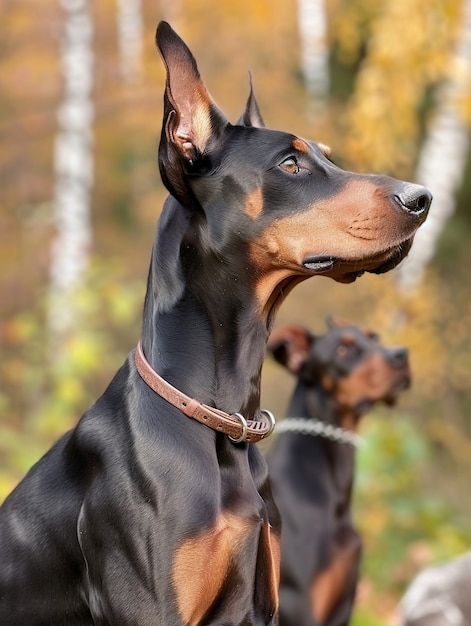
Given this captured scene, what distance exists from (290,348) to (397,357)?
2.34 ft

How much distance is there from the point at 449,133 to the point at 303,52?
28.2ft

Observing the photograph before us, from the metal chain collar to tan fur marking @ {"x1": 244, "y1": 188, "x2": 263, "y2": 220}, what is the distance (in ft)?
10.3

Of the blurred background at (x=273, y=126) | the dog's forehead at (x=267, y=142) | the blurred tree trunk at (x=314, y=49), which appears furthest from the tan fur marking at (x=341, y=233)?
the blurred tree trunk at (x=314, y=49)

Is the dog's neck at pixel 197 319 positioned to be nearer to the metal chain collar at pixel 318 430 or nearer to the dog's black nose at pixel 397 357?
the metal chain collar at pixel 318 430

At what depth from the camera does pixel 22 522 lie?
3.42m

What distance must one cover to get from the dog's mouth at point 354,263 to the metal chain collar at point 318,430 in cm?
297

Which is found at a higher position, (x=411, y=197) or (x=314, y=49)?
(x=411, y=197)

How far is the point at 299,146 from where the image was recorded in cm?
342

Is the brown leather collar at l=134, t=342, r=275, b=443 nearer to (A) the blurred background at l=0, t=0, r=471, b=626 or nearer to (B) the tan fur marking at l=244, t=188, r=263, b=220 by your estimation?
(B) the tan fur marking at l=244, t=188, r=263, b=220

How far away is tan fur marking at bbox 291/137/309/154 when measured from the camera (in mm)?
3404

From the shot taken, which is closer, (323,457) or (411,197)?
(411,197)

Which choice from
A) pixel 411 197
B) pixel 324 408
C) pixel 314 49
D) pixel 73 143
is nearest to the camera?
pixel 411 197

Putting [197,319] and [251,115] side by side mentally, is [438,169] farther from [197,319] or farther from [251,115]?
[197,319]

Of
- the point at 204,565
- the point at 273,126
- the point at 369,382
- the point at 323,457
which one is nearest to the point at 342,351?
the point at 369,382
